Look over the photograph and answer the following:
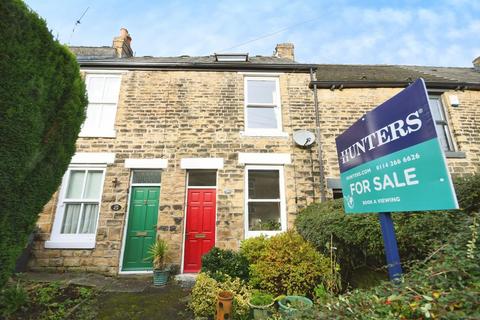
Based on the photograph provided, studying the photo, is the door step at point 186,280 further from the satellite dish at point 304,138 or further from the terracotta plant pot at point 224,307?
the satellite dish at point 304,138

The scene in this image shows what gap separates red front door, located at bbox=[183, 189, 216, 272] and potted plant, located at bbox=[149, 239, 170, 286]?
69 centimetres

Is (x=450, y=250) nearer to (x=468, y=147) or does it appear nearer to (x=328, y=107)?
(x=328, y=107)

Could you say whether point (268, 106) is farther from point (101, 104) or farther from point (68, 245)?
point (68, 245)

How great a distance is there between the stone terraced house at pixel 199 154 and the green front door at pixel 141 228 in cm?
3

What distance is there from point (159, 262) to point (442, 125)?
965cm

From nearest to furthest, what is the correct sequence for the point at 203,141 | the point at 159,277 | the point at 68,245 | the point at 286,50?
the point at 159,277 → the point at 68,245 → the point at 203,141 → the point at 286,50

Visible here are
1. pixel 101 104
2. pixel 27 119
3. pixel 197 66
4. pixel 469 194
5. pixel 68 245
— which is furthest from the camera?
pixel 197 66

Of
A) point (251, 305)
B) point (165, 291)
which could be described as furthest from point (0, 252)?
point (251, 305)

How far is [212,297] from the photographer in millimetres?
4105

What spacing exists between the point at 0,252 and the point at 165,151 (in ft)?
15.0

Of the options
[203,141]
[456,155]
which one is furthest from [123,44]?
[456,155]

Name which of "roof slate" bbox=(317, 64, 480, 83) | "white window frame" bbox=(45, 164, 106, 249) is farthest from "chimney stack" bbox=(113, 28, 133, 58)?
"roof slate" bbox=(317, 64, 480, 83)

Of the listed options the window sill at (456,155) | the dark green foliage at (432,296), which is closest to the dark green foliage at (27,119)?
the dark green foliage at (432,296)

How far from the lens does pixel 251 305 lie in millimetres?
3783
